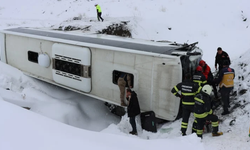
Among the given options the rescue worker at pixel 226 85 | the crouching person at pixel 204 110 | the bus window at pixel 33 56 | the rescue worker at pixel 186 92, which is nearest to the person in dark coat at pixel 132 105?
the rescue worker at pixel 186 92

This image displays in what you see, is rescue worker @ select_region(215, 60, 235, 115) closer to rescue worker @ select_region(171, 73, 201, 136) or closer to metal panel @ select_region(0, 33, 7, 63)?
rescue worker @ select_region(171, 73, 201, 136)

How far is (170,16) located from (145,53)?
838 cm

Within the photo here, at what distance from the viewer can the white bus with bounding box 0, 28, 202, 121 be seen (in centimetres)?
533

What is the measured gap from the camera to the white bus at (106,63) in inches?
210

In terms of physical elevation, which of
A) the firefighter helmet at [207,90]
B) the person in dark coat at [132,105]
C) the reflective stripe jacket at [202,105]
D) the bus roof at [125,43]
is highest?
the bus roof at [125,43]

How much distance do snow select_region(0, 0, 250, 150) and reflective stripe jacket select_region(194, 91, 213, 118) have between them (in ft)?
1.57

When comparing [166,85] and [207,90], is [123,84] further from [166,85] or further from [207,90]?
[207,90]

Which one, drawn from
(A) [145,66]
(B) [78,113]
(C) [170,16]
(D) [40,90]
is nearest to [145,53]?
(A) [145,66]

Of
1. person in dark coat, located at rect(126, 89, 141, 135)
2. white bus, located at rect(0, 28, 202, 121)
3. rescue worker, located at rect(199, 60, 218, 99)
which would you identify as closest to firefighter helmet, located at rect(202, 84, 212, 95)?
white bus, located at rect(0, 28, 202, 121)

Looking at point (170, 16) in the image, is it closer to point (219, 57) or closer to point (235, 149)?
point (219, 57)

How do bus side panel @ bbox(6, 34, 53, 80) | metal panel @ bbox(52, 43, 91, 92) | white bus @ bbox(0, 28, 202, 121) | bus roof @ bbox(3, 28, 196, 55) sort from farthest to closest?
bus side panel @ bbox(6, 34, 53, 80), metal panel @ bbox(52, 43, 91, 92), bus roof @ bbox(3, 28, 196, 55), white bus @ bbox(0, 28, 202, 121)

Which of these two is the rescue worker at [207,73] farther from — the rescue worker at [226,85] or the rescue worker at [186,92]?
the rescue worker at [186,92]

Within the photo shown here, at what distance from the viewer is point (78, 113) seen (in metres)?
7.39

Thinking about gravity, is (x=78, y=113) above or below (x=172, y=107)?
below
